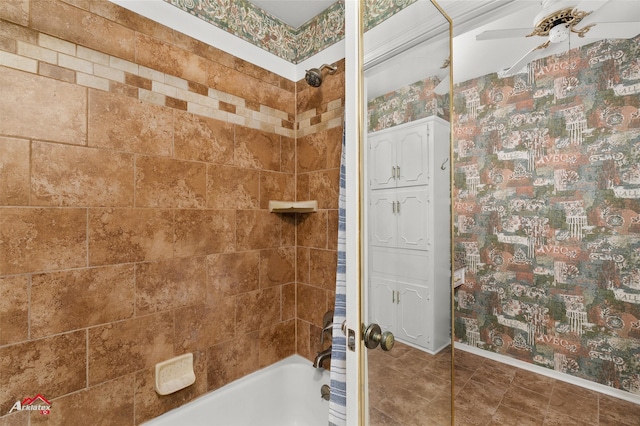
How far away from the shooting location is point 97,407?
102cm

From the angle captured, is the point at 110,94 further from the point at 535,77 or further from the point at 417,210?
the point at 535,77

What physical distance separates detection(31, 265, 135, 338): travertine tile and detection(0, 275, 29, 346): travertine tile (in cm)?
2

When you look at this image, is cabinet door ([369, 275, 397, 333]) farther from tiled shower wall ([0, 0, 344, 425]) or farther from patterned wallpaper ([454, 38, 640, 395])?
patterned wallpaper ([454, 38, 640, 395])

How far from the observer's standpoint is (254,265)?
58.8 inches

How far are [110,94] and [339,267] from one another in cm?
110

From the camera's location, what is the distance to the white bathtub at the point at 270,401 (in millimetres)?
1262

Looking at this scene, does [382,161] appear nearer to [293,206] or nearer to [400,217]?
[400,217]

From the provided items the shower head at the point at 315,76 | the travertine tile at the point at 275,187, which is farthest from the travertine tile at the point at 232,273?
the shower head at the point at 315,76

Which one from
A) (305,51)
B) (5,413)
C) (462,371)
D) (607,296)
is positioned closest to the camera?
(5,413)

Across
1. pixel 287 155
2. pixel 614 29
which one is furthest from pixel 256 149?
pixel 614 29

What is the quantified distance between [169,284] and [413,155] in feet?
3.71

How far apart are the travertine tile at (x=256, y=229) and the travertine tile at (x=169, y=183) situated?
9.0 inches

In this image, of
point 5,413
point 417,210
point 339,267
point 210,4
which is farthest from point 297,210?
point 5,413

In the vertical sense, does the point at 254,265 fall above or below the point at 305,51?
below
